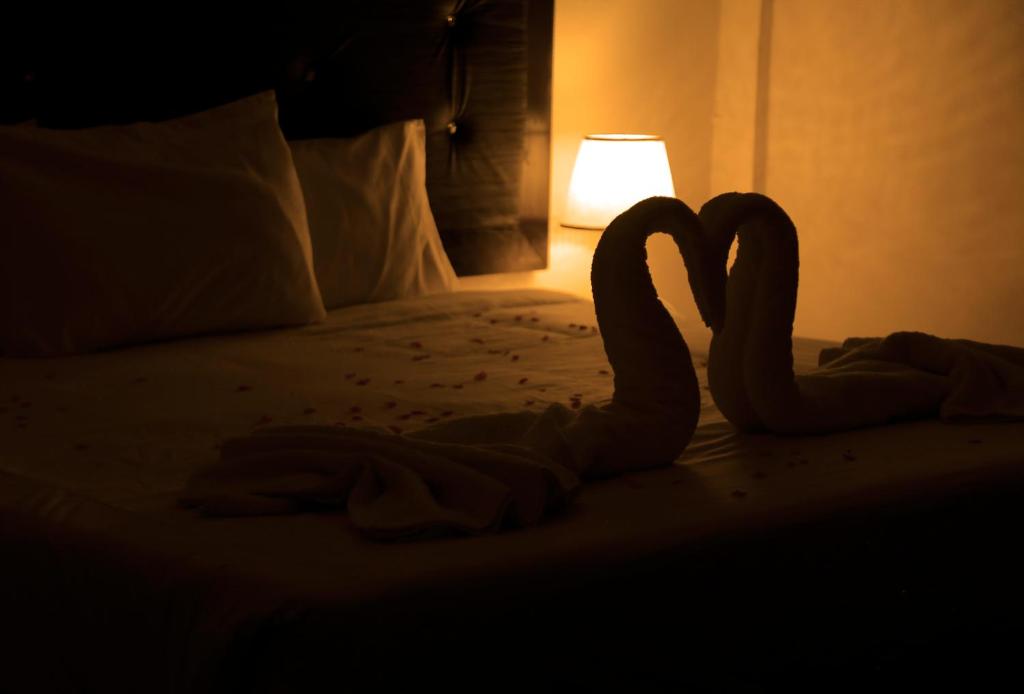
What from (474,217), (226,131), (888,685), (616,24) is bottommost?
(888,685)

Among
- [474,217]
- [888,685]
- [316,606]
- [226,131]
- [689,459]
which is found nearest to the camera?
[316,606]

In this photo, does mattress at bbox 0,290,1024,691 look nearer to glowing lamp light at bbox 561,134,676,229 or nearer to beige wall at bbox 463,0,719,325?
glowing lamp light at bbox 561,134,676,229

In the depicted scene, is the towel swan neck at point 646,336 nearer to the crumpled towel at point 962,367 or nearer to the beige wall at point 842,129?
the crumpled towel at point 962,367

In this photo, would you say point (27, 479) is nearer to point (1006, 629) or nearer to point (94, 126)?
point (1006, 629)

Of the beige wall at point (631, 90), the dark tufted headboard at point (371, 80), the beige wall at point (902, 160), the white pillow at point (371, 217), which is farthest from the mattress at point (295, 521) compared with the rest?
the beige wall at point (631, 90)

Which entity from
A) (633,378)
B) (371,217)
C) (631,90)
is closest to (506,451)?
(633,378)

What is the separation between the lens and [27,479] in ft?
4.50

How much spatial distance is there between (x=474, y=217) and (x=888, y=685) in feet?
6.64

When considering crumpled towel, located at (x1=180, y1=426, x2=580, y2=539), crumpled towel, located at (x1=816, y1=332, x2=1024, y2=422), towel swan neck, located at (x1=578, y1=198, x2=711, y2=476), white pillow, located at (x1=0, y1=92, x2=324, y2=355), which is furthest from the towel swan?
white pillow, located at (x1=0, y1=92, x2=324, y2=355)

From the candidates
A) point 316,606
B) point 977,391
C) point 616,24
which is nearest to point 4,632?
point 316,606

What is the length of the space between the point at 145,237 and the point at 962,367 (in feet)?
4.43

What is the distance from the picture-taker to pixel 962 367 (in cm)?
171

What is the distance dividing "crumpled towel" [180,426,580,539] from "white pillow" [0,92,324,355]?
0.88 m

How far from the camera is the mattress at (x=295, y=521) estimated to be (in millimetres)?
1038
